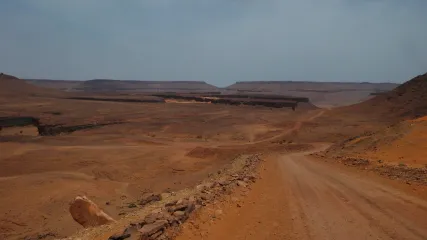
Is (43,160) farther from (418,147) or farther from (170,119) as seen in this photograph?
(170,119)

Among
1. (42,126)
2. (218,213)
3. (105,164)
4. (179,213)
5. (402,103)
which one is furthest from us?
(42,126)

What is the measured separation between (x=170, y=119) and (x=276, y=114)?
1971cm

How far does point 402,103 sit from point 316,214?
51.7 meters

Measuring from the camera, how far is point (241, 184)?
1132 centimetres

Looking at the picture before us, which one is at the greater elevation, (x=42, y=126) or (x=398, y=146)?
(x=398, y=146)

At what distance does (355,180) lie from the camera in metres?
12.9

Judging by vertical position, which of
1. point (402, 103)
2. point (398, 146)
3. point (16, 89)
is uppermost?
point (402, 103)

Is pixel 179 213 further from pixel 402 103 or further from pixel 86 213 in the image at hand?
pixel 402 103

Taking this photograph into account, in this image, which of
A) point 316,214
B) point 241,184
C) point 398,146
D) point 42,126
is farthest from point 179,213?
point 42,126

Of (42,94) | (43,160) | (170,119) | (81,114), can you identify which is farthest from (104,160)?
(42,94)

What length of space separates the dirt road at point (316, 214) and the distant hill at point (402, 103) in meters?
41.9

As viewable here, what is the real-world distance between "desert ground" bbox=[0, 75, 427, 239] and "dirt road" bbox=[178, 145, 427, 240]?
0.02m

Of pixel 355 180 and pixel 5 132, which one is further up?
pixel 355 180

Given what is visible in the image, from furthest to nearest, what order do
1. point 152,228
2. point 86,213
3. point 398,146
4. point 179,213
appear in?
1. point 398,146
2. point 86,213
3. point 179,213
4. point 152,228
